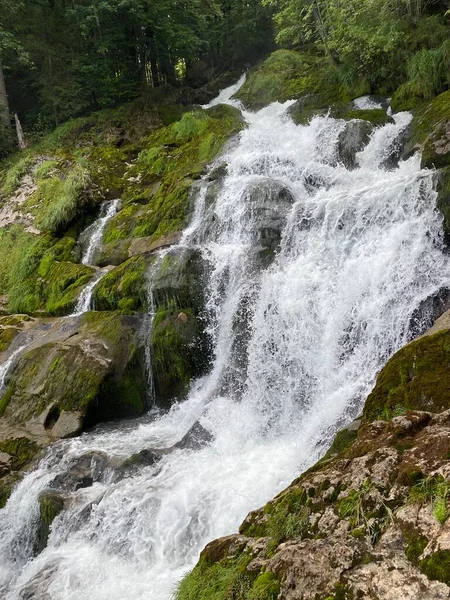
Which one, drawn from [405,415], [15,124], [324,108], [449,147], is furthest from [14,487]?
[15,124]

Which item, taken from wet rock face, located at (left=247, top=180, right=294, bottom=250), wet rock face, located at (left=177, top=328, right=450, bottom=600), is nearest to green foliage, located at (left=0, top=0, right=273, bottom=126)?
wet rock face, located at (left=247, top=180, right=294, bottom=250)

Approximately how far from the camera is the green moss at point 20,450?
31.4 ft

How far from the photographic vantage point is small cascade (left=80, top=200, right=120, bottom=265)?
49.8 feet

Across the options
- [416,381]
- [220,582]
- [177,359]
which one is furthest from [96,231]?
[220,582]

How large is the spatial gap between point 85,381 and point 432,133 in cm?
972

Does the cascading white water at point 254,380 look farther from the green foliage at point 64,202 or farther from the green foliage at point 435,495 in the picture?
the green foliage at point 64,202

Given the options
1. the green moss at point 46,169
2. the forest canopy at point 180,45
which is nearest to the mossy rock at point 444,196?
the forest canopy at point 180,45

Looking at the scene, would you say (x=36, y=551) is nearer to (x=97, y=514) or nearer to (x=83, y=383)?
(x=97, y=514)

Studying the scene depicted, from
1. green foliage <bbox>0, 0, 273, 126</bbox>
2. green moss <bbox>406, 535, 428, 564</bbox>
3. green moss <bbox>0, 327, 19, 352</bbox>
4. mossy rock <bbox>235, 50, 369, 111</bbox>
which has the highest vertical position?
green foliage <bbox>0, 0, 273, 126</bbox>

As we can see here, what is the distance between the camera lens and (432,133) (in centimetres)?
1126

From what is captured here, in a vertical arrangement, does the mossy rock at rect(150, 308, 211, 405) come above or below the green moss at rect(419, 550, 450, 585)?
below

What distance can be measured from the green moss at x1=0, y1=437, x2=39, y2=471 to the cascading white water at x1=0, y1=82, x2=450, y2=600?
0.60 metres

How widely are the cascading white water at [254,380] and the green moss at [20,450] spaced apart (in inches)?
23.8

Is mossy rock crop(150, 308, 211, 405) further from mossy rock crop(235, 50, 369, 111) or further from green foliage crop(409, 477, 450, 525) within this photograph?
mossy rock crop(235, 50, 369, 111)
